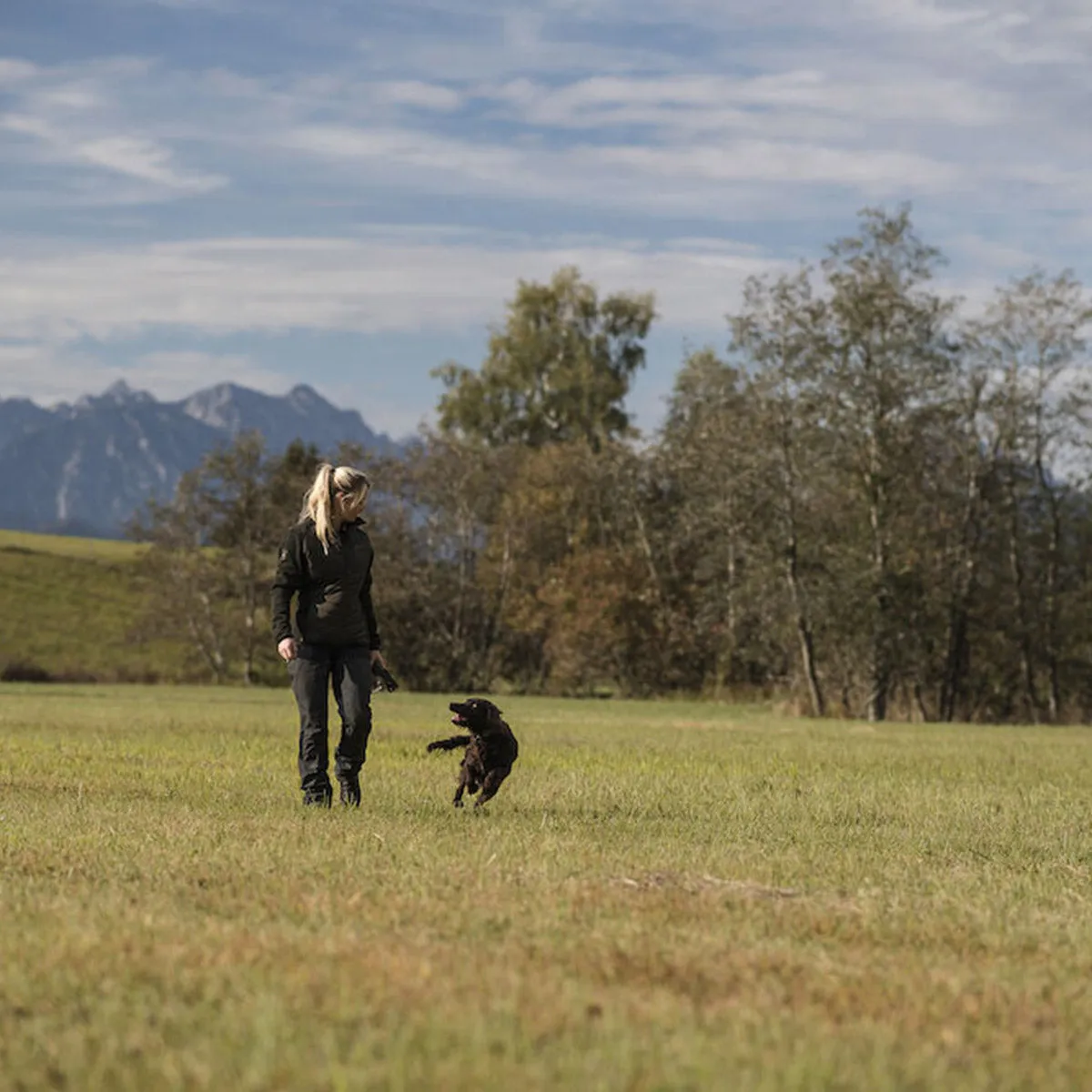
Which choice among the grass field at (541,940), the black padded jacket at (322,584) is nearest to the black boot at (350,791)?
the grass field at (541,940)

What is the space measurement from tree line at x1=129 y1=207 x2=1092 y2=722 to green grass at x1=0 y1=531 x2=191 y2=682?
4006 mm

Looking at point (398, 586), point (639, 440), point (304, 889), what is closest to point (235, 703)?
point (398, 586)

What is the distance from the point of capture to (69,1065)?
541 cm

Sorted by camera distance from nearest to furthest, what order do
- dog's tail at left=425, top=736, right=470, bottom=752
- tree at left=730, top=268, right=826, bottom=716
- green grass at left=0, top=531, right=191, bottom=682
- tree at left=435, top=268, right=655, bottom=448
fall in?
dog's tail at left=425, top=736, right=470, bottom=752 → tree at left=730, top=268, right=826, bottom=716 → green grass at left=0, top=531, right=191, bottom=682 → tree at left=435, top=268, right=655, bottom=448

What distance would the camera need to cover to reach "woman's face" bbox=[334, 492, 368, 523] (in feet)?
44.1

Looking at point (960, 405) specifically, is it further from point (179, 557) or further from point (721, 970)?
point (721, 970)

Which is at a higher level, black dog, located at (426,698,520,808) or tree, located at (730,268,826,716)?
tree, located at (730,268,826,716)

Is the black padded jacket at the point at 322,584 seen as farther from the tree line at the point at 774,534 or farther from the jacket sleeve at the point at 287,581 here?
the tree line at the point at 774,534

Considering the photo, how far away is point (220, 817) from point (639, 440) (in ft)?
189

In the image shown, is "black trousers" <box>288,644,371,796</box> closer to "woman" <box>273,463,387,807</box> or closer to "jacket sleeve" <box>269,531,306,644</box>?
"woman" <box>273,463,387,807</box>

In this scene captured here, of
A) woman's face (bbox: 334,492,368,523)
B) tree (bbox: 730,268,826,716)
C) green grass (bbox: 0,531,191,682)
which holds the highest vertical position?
tree (bbox: 730,268,826,716)

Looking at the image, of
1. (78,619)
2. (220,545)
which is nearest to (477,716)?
(220,545)

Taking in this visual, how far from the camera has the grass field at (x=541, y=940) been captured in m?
5.53

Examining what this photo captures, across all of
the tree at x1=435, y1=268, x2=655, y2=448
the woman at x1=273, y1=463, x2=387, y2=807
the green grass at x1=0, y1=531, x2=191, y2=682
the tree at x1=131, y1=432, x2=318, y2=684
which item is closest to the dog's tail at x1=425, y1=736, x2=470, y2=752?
the woman at x1=273, y1=463, x2=387, y2=807
